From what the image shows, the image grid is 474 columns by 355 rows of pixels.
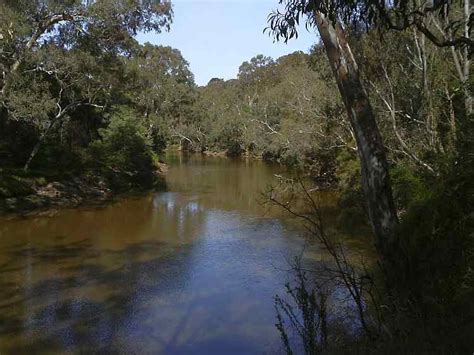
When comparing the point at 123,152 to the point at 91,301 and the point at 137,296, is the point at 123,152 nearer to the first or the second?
the point at 137,296

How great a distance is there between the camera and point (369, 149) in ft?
16.6

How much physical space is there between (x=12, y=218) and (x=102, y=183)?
752 cm

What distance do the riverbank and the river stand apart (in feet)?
4.64

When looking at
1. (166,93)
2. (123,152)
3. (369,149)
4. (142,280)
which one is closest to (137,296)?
(142,280)

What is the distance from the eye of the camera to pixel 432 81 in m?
11.8

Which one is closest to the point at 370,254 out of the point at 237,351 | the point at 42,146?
the point at 237,351

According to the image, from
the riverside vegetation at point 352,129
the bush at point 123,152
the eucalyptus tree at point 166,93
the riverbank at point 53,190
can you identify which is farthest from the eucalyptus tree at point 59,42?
the eucalyptus tree at point 166,93

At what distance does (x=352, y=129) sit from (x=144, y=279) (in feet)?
18.1

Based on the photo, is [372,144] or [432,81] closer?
[372,144]

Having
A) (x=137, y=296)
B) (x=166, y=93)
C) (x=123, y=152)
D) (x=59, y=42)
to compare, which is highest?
(x=166, y=93)

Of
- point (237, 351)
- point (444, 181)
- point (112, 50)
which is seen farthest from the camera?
point (112, 50)

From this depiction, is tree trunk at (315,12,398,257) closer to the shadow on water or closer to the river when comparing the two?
the river

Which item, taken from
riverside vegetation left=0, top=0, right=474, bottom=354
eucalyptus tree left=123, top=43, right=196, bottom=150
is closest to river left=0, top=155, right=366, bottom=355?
riverside vegetation left=0, top=0, right=474, bottom=354

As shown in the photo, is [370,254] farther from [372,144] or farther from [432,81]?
[372,144]
